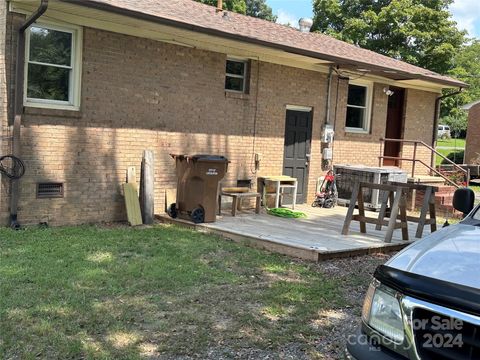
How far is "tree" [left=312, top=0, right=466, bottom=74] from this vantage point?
95.8 ft

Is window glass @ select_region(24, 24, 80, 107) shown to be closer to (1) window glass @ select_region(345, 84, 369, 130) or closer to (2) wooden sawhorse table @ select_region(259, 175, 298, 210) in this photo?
(2) wooden sawhorse table @ select_region(259, 175, 298, 210)

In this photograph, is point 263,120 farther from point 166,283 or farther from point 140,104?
point 166,283

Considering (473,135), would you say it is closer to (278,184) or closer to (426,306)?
(278,184)

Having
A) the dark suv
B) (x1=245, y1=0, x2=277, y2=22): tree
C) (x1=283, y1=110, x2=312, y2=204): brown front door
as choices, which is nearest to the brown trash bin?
(x1=283, y1=110, x2=312, y2=204): brown front door

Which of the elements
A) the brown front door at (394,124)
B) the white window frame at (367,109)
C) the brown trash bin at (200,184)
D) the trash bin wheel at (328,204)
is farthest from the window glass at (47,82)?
the brown front door at (394,124)

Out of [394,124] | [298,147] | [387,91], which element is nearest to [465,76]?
[394,124]

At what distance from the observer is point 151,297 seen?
18.1ft

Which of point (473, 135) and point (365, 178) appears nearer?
point (365, 178)

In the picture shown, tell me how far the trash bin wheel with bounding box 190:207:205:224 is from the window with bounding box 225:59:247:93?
11.0 feet

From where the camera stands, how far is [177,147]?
10.8 m

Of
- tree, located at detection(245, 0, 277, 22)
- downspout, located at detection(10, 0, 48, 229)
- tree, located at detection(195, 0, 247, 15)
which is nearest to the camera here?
downspout, located at detection(10, 0, 48, 229)

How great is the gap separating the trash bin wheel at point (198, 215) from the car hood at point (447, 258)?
6.55 m

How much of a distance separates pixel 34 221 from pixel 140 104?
9.42 ft

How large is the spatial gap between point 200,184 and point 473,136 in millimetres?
28026
